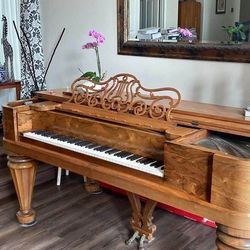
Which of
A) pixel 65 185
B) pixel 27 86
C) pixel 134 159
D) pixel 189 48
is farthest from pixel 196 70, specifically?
pixel 27 86

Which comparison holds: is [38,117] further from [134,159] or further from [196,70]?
[196,70]

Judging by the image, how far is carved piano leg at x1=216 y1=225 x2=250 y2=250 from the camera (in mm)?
1473

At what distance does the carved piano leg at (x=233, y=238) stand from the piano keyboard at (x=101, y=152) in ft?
1.14

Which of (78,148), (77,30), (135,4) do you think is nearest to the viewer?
(78,148)

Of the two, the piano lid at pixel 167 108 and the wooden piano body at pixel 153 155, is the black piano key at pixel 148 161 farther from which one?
the piano lid at pixel 167 108

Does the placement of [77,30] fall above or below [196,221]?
above

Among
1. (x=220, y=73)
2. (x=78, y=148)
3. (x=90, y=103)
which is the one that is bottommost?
(x=78, y=148)

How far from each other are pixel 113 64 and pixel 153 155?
1.36m

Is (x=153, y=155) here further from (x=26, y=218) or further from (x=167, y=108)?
(x=26, y=218)

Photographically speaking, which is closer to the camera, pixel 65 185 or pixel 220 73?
pixel 220 73

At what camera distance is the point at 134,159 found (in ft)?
5.93

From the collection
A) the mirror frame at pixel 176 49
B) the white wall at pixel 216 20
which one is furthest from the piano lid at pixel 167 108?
the white wall at pixel 216 20

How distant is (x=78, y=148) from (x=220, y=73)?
3.36 ft

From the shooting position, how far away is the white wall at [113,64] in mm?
2357
